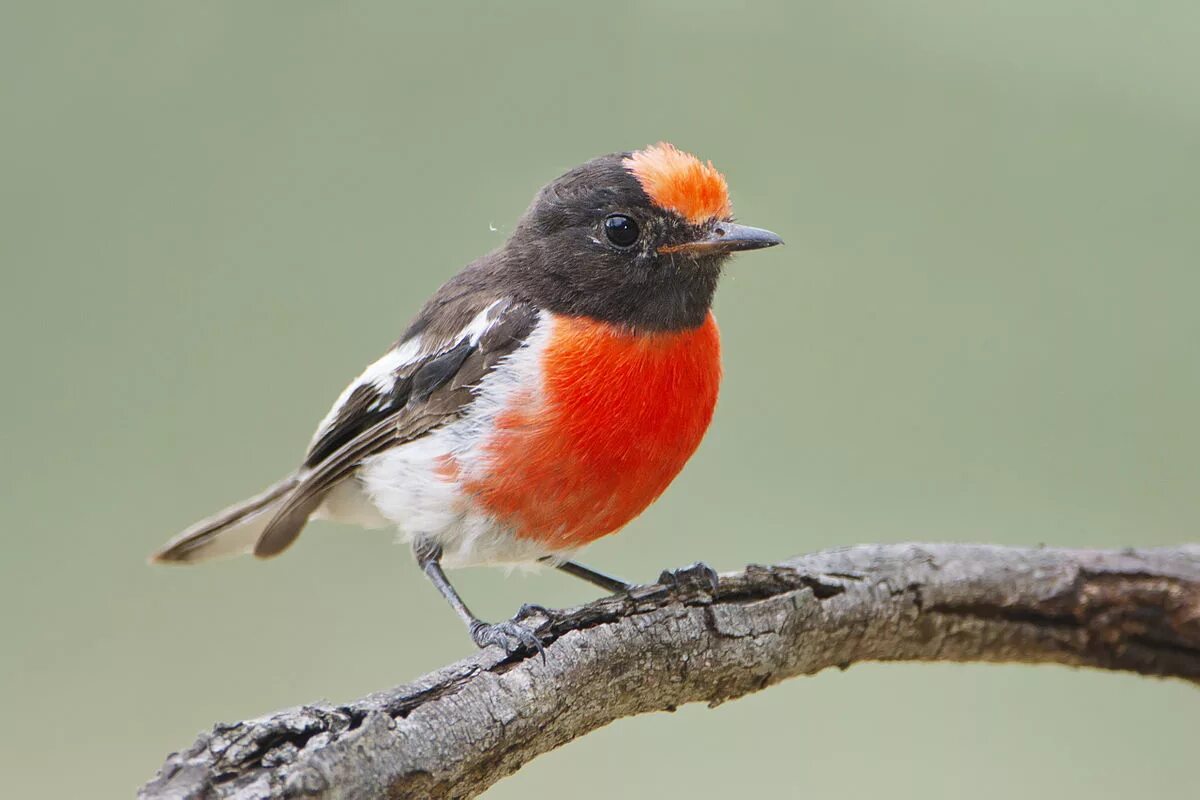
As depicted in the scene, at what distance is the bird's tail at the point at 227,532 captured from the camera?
3.94 meters

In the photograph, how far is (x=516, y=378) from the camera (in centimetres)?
324

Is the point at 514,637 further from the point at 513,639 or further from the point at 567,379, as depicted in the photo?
the point at 567,379

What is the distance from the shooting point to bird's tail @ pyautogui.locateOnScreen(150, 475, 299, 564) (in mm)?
3941

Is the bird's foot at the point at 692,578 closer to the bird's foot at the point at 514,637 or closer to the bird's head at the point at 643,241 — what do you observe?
the bird's foot at the point at 514,637

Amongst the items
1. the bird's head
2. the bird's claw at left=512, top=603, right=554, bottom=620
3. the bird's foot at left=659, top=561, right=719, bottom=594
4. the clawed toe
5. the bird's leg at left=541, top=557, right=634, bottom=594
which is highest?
the bird's head

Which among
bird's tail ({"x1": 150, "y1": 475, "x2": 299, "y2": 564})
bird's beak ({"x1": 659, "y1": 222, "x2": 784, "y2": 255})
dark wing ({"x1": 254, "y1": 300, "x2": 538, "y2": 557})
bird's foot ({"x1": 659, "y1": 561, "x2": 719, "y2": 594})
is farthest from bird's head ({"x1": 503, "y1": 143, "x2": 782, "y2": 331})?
bird's tail ({"x1": 150, "y1": 475, "x2": 299, "y2": 564})

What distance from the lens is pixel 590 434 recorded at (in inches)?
124

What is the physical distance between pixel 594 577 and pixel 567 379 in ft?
2.78

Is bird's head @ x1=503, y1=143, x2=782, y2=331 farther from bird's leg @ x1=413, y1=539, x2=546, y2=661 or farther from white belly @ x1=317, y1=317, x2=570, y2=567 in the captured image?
bird's leg @ x1=413, y1=539, x2=546, y2=661

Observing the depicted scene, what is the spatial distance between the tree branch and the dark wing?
83 centimetres

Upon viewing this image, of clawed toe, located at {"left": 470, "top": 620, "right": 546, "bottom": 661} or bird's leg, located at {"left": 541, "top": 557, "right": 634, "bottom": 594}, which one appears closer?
clawed toe, located at {"left": 470, "top": 620, "right": 546, "bottom": 661}

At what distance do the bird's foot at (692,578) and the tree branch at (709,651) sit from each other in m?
0.02

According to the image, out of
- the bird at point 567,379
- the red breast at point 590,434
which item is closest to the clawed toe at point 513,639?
the bird at point 567,379

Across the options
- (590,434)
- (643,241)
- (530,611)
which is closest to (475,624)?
(530,611)
